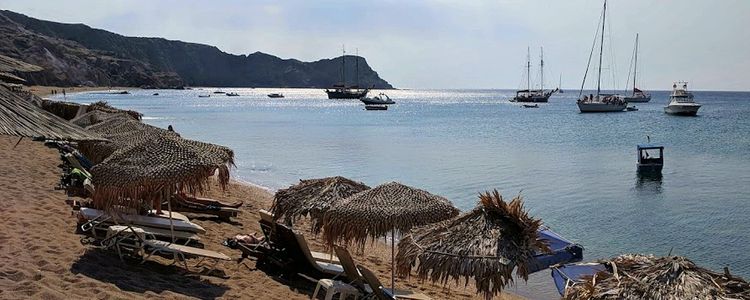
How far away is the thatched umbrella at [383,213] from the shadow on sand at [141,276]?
5.72ft

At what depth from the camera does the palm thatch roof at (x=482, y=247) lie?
20.3ft

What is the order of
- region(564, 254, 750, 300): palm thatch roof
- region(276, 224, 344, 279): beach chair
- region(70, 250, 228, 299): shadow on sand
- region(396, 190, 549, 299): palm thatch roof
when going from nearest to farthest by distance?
region(564, 254, 750, 300): palm thatch roof
region(396, 190, 549, 299): palm thatch roof
region(70, 250, 228, 299): shadow on sand
region(276, 224, 344, 279): beach chair

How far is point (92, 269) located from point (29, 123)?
2899 mm

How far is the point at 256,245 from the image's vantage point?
32.0 feet

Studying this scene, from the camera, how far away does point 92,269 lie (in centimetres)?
775

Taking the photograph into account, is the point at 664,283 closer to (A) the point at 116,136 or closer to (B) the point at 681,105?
(A) the point at 116,136

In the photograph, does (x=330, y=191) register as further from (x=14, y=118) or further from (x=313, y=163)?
(x=313, y=163)

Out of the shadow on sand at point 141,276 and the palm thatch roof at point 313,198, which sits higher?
the palm thatch roof at point 313,198

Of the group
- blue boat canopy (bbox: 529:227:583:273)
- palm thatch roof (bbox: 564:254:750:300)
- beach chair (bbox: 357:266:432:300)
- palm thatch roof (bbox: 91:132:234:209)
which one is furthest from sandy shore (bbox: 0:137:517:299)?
palm thatch roof (bbox: 564:254:750:300)

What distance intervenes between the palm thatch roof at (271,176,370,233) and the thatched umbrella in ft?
1.19

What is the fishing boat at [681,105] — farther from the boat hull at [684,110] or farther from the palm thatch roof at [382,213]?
the palm thatch roof at [382,213]

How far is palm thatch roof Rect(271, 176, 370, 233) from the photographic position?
27.4 ft

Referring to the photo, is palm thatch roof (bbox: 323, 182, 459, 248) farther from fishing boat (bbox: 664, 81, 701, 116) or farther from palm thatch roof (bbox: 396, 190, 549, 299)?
fishing boat (bbox: 664, 81, 701, 116)

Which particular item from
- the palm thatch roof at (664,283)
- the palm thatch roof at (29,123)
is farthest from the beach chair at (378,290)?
the palm thatch roof at (29,123)
